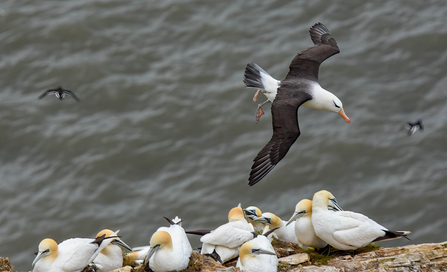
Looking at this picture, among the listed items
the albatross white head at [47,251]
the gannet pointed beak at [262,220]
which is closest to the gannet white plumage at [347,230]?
the gannet pointed beak at [262,220]

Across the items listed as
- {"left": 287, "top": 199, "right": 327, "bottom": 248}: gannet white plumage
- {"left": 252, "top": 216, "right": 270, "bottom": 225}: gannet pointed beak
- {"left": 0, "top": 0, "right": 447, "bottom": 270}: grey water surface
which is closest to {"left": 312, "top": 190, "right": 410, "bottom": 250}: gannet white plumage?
{"left": 287, "top": 199, "right": 327, "bottom": 248}: gannet white plumage

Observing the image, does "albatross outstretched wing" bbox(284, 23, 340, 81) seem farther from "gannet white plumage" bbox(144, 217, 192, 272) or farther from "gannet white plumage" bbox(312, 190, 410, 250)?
"gannet white plumage" bbox(144, 217, 192, 272)

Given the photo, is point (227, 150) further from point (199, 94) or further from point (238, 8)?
point (238, 8)

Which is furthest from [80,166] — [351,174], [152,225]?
[351,174]

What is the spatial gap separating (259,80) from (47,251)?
4.87 meters

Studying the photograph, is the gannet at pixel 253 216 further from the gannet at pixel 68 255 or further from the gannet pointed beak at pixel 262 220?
the gannet at pixel 68 255

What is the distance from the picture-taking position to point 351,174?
13070mm

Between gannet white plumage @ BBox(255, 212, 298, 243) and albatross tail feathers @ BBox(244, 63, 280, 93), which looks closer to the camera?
gannet white plumage @ BBox(255, 212, 298, 243)

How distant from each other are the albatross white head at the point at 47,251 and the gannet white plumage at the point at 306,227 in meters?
3.02

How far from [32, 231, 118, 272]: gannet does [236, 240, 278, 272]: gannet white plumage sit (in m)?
1.59

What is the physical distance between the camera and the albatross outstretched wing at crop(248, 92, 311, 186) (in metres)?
8.43

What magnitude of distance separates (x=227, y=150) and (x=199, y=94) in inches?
84.0

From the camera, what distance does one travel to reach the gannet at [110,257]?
708 centimetres

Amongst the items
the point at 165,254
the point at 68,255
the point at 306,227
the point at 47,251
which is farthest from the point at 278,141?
the point at 47,251
